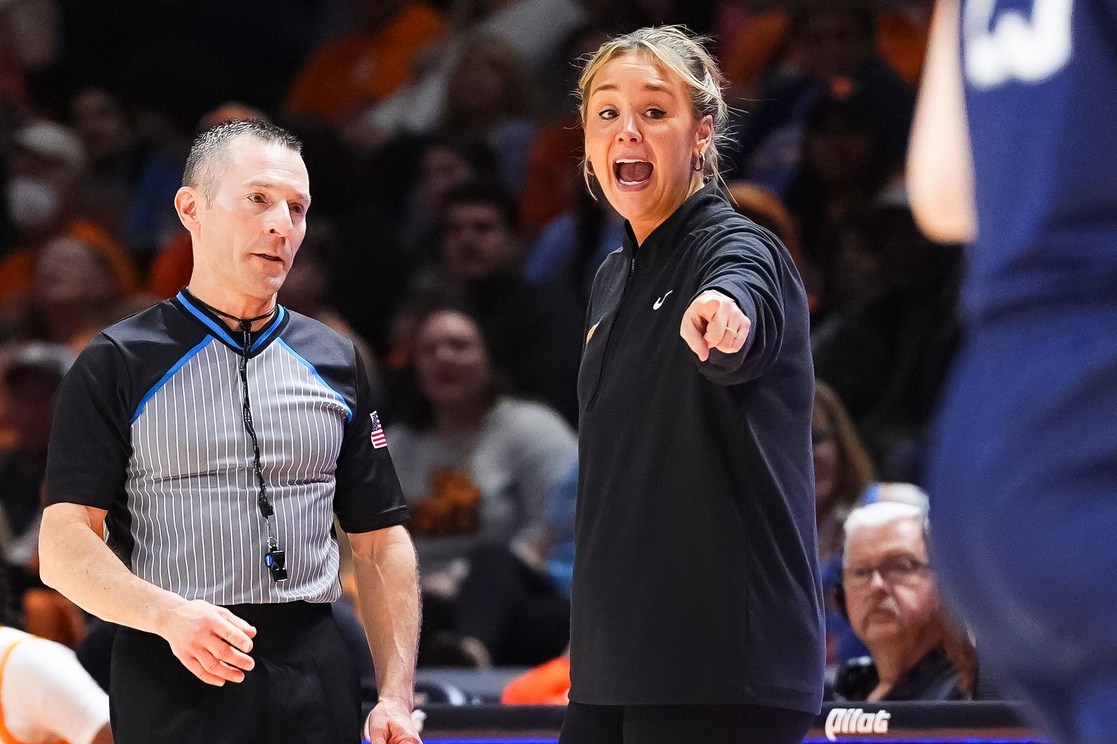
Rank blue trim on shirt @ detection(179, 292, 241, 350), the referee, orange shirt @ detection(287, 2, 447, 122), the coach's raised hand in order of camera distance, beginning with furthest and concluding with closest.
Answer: orange shirt @ detection(287, 2, 447, 122) < blue trim on shirt @ detection(179, 292, 241, 350) < the referee < the coach's raised hand

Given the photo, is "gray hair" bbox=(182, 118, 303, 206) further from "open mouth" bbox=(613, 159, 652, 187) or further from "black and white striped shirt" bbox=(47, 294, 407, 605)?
"open mouth" bbox=(613, 159, 652, 187)

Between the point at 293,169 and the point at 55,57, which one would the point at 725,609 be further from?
the point at 55,57

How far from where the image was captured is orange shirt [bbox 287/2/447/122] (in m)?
8.45

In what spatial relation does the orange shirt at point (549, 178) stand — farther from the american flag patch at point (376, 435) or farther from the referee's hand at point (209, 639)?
the referee's hand at point (209, 639)

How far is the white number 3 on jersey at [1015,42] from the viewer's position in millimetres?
1244

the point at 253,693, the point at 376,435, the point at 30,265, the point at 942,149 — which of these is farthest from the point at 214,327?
the point at 30,265

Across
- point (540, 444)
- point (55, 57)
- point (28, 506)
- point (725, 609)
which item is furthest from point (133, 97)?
point (725, 609)

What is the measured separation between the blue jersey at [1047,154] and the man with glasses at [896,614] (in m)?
2.62

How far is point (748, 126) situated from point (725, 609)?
4.50m

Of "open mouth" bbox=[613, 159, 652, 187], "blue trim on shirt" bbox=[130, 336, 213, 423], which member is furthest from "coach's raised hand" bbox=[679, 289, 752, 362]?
"blue trim on shirt" bbox=[130, 336, 213, 423]

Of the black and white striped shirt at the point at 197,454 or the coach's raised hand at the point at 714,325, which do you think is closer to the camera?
the coach's raised hand at the point at 714,325

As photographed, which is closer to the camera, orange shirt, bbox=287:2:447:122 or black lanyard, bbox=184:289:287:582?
black lanyard, bbox=184:289:287:582

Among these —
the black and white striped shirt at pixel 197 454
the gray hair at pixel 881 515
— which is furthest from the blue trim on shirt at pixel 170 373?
the gray hair at pixel 881 515

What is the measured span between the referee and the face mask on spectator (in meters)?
5.35
